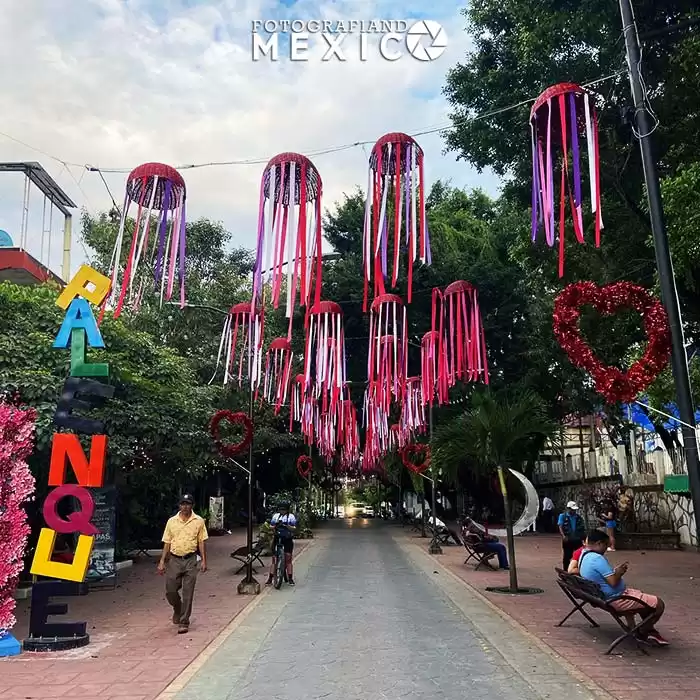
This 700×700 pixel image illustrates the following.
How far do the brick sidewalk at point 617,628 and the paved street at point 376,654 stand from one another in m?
0.33

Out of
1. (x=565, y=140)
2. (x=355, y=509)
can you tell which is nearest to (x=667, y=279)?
(x=565, y=140)

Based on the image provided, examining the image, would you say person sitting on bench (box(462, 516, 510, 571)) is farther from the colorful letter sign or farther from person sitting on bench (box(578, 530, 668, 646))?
the colorful letter sign

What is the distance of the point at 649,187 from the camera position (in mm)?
6602

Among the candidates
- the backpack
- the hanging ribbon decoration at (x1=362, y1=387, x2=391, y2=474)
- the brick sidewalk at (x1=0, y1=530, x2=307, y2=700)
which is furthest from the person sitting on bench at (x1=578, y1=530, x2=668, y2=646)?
the hanging ribbon decoration at (x1=362, y1=387, x2=391, y2=474)

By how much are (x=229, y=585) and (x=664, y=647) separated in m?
8.40

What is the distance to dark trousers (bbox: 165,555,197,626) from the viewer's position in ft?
27.7

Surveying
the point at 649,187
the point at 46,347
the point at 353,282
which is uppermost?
the point at 353,282

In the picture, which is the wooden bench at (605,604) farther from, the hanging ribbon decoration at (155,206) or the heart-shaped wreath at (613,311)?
the hanging ribbon decoration at (155,206)

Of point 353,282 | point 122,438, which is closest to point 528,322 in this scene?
point 353,282

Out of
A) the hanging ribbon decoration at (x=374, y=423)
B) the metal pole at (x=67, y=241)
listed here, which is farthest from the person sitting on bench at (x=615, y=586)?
the metal pole at (x=67, y=241)

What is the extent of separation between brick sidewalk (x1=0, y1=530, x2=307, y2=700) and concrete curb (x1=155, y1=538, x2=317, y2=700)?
0.08 m

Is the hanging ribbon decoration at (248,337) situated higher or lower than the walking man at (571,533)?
higher

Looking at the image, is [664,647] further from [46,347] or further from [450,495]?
[450,495]

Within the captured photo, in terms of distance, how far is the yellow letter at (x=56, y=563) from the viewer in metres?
7.63
